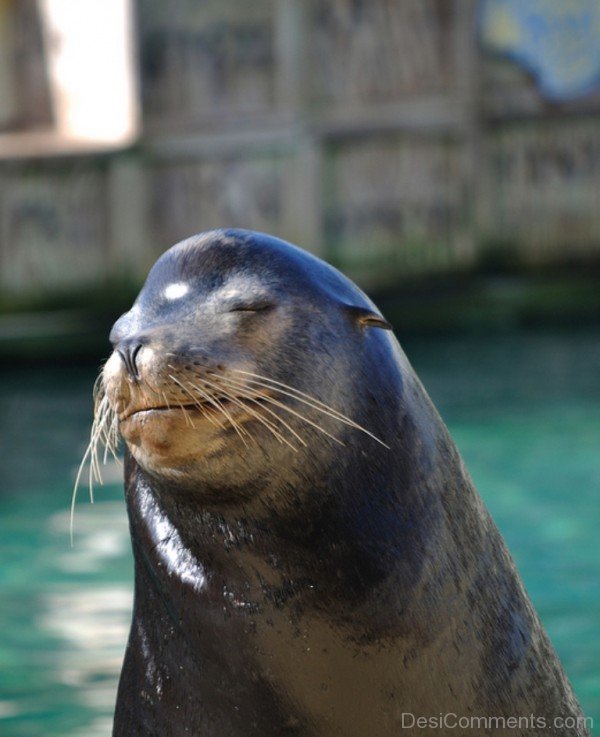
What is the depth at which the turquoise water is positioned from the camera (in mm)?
4520

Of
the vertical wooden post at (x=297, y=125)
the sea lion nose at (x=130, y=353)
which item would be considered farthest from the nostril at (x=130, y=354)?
the vertical wooden post at (x=297, y=125)

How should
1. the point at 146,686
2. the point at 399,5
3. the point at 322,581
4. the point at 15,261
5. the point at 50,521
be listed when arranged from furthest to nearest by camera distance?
the point at 399,5 < the point at 15,261 < the point at 50,521 < the point at 146,686 < the point at 322,581

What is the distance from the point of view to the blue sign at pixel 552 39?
1013 centimetres

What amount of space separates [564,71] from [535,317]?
5.61 ft

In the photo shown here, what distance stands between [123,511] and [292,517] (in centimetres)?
389

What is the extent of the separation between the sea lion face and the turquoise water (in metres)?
1.93

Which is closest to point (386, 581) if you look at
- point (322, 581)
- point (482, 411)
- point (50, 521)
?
point (322, 581)

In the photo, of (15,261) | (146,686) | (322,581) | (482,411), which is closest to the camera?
(322,581)

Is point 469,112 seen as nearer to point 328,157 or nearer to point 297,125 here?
point 328,157

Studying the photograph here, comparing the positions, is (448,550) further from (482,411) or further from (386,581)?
(482,411)

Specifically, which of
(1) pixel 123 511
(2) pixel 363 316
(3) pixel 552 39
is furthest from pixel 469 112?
(2) pixel 363 316

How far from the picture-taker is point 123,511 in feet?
20.4

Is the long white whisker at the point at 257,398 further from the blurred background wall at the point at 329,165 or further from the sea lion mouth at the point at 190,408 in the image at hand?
the blurred background wall at the point at 329,165

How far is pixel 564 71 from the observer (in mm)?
10234
